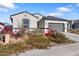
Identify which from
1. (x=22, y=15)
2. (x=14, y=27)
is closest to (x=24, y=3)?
(x=22, y=15)

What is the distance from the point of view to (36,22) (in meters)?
7.09

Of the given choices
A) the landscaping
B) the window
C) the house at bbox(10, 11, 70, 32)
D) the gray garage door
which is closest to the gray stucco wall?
the house at bbox(10, 11, 70, 32)

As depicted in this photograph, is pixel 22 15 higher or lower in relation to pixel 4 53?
higher

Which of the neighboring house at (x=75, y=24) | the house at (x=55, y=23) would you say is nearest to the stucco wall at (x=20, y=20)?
the house at (x=55, y=23)

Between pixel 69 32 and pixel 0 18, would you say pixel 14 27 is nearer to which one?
pixel 0 18

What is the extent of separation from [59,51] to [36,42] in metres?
0.86

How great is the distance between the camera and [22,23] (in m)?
7.23

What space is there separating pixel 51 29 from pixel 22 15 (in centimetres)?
114

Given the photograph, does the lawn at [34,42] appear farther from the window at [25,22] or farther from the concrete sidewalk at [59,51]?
the window at [25,22]

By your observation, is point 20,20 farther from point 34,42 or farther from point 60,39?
point 60,39

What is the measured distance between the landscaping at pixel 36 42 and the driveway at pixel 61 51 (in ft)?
0.52

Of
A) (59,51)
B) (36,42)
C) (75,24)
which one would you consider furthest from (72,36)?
(36,42)

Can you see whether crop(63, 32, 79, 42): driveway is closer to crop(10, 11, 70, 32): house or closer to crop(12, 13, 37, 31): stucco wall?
crop(10, 11, 70, 32): house

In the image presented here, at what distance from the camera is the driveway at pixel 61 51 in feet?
22.2
